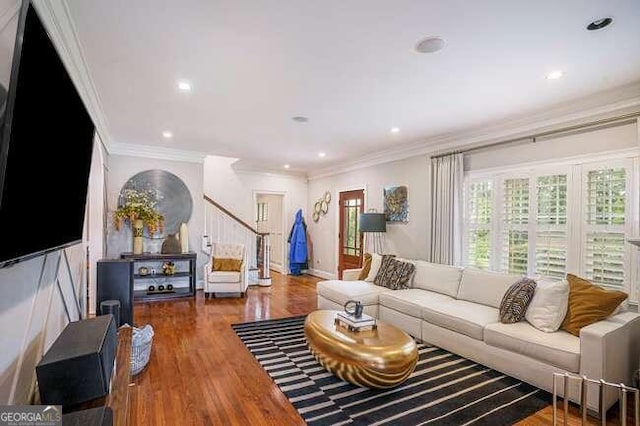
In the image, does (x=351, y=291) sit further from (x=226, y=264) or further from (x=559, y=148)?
(x=559, y=148)

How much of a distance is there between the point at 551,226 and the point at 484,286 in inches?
39.1

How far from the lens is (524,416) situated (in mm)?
2293

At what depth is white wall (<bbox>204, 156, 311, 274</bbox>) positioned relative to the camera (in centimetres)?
708

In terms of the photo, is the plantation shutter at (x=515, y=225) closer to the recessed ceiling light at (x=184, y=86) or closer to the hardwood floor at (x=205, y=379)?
the hardwood floor at (x=205, y=379)

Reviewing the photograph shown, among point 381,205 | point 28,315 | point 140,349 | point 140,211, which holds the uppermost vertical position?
point 381,205

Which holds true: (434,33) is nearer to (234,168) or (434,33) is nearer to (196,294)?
(196,294)

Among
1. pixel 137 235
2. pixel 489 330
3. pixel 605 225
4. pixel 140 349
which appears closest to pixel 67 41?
pixel 140 349

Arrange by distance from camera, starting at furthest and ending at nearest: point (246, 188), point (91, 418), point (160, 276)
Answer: point (246, 188) < point (160, 276) < point (91, 418)

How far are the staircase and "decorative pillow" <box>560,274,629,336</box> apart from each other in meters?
4.88

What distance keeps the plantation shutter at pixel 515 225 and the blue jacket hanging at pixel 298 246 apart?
456 centimetres

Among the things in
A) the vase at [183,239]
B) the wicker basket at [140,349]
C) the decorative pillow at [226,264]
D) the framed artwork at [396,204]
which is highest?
the framed artwork at [396,204]

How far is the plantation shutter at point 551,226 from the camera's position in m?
3.55

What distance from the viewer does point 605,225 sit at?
127 inches

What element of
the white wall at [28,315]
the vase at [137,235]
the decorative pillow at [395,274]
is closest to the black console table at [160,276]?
the vase at [137,235]
